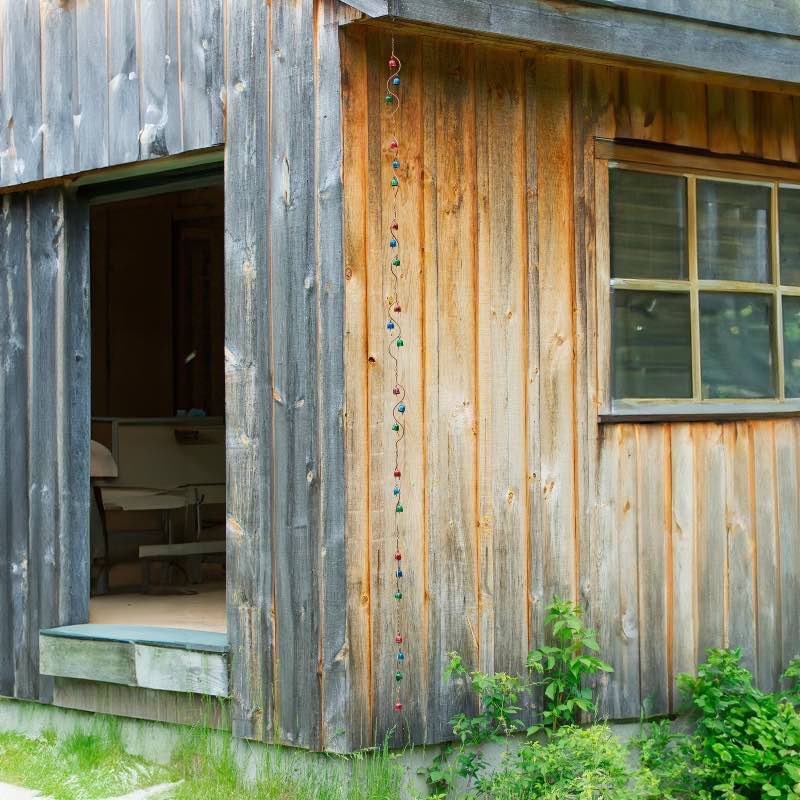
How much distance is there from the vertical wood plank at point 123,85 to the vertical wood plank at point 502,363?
4.96ft

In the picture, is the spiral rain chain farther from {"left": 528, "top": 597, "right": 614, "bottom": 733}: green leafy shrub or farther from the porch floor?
the porch floor

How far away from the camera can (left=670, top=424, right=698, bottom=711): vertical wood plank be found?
559cm

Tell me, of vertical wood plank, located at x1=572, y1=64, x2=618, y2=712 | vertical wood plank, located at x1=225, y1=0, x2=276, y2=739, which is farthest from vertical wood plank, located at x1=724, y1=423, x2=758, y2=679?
vertical wood plank, located at x1=225, y1=0, x2=276, y2=739

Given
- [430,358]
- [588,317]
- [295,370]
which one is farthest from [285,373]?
[588,317]

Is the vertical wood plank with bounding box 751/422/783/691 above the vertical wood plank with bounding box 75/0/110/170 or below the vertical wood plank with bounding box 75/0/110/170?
below

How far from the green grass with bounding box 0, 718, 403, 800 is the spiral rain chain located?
303mm

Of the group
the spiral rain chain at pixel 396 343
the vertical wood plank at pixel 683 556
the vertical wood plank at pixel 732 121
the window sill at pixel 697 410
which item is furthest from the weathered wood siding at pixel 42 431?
the vertical wood plank at pixel 732 121

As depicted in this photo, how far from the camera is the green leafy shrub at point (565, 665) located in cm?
509

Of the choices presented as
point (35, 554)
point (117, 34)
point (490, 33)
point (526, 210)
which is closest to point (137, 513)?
point (35, 554)

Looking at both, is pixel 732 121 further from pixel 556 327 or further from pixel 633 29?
pixel 556 327

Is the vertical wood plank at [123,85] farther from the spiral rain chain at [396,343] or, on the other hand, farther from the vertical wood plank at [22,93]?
the spiral rain chain at [396,343]

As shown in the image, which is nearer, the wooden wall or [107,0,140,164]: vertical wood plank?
the wooden wall

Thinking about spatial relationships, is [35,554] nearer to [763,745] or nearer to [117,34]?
[117,34]

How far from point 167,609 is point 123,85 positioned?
266 cm
